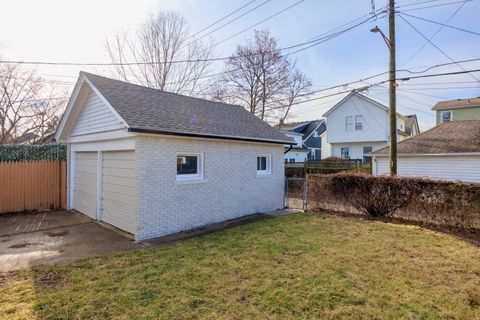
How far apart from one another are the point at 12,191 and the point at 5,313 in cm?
829

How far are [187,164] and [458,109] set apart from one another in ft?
110

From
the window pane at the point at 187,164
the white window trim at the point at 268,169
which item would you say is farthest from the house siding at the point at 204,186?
the window pane at the point at 187,164

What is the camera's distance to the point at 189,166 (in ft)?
27.1

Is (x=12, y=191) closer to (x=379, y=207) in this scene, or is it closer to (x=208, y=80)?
(x=379, y=207)

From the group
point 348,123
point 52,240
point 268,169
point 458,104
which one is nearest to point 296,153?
point 348,123

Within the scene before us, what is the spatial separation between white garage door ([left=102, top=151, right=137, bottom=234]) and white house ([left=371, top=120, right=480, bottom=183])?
13101mm

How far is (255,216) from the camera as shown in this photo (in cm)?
992

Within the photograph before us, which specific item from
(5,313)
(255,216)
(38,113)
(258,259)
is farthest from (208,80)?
(5,313)

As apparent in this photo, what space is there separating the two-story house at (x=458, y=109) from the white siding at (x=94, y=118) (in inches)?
1373

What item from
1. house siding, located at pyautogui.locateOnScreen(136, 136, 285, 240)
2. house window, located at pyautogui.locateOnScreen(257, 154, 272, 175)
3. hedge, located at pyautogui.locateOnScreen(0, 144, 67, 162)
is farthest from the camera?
house window, located at pyautogui.locateOnScreen(257, 154, 272, 175)

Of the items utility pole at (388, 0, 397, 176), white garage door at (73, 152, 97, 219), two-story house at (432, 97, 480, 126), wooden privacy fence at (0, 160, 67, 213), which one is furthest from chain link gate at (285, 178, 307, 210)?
two-story house at (432, 97, 480, 126)

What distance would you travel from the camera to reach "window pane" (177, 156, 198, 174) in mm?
7962

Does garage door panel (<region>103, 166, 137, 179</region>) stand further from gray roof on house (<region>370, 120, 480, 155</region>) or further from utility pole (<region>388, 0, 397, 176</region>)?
gray roof on house (<region>370, 120, 480, 155</region>)

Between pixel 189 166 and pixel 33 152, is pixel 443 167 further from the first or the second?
pixel 33 152
